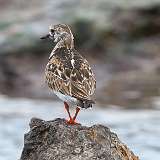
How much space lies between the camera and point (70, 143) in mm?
9094

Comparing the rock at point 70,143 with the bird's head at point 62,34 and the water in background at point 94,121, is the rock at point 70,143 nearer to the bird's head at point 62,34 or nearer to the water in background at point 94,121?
the bird's head at point 62,34

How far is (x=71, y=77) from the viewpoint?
390 inches

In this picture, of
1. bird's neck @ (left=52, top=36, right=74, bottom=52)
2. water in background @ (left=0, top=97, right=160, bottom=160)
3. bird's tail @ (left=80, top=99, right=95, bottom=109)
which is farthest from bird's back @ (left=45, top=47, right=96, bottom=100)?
water in background @ (left=0, top=97, right=160, bottom=160)

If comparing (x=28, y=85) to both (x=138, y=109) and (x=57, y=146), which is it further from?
(x=57, y=146)

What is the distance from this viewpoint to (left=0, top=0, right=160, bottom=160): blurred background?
61.6 ft

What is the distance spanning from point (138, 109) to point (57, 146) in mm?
10409

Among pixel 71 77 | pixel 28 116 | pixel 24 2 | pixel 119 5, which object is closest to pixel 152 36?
pixel 119 5

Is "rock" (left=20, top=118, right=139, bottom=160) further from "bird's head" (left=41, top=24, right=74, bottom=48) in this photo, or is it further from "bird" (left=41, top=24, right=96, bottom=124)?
"bird's head" (left=41, top=24, right=74, bottom=48)

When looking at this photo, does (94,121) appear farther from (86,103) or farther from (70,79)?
(86,103)

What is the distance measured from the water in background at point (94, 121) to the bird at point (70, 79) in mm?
6653

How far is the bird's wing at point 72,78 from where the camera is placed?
31.6 ft

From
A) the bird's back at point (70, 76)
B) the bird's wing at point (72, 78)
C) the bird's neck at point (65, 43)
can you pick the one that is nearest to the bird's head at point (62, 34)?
the bird's neck at point (65, 43)

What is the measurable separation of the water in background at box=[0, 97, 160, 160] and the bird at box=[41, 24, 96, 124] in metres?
6.65

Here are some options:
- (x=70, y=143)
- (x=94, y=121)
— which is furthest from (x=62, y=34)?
(x=94, y=121)
